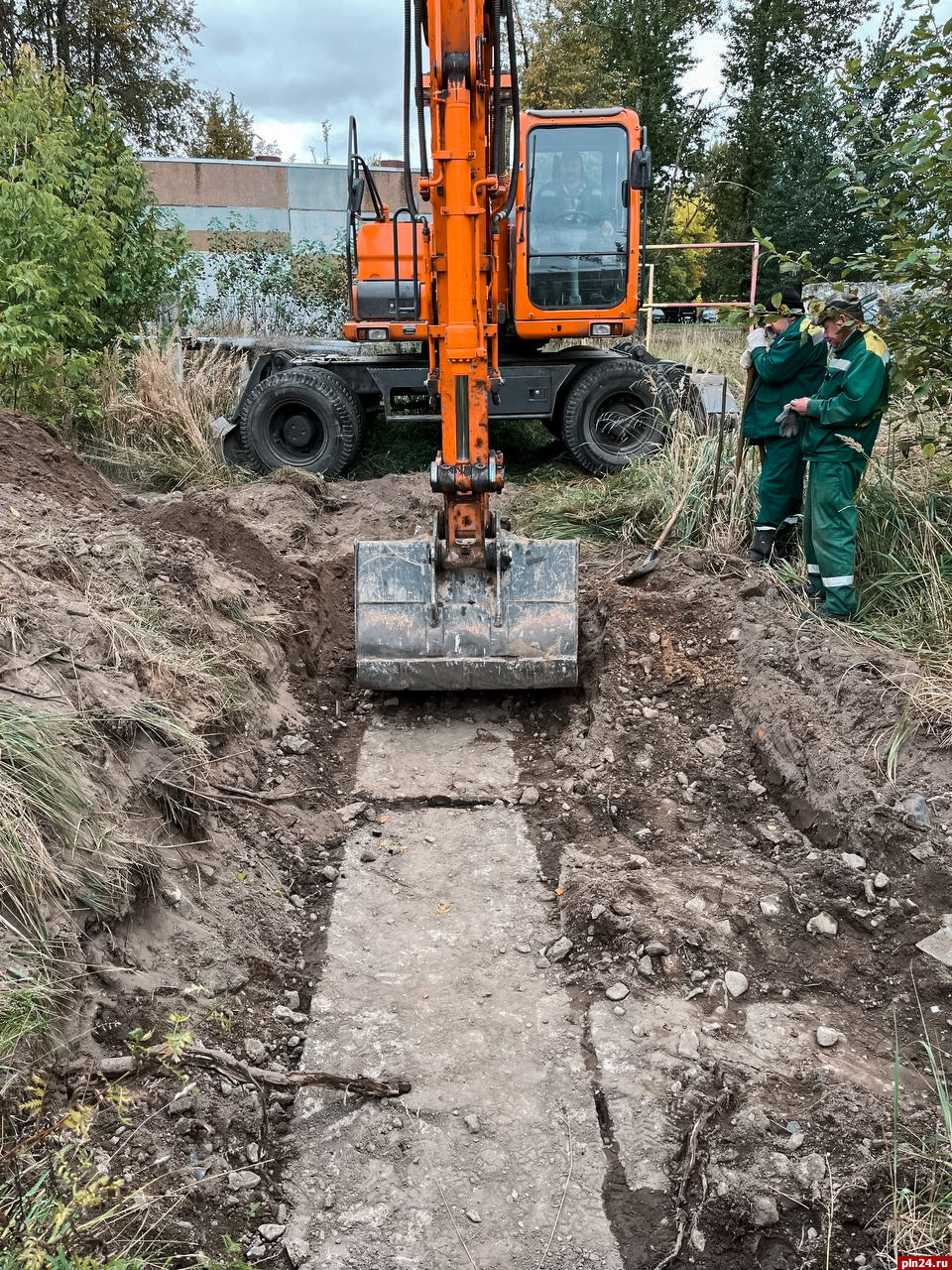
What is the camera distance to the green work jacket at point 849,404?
189 inches

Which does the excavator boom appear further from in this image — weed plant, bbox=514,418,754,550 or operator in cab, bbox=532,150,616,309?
operator in cab, bbox=532,150,616,309

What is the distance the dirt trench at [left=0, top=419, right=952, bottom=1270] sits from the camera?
229cm

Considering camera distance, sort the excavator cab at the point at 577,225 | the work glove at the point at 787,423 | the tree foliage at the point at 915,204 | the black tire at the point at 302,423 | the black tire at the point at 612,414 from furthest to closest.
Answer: the black tire at the point at 302,423, the black tire at the point at 612,414, the excavator cab at the point at 577,225, the work glove at the point at 787,423, the tree foliage at the point at 915,204

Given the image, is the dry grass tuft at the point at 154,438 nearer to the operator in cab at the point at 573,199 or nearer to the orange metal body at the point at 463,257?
the operator in cab at the point at 573,199

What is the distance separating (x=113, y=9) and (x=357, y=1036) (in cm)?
2516

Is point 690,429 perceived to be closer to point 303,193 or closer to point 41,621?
point 41,621

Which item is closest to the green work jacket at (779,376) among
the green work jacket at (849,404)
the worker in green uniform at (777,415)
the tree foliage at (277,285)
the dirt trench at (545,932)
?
the worker in green uniform at (777,415)

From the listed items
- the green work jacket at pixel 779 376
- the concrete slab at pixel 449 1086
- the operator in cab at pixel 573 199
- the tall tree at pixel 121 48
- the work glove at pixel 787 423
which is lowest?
the concrete slab at pixel 449 1086

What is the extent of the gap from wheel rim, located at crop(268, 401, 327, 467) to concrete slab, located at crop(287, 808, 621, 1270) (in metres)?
5.85

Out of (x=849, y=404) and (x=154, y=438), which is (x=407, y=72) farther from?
(x=154, y=438)

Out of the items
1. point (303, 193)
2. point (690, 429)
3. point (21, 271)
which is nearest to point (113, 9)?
point (303, 193)

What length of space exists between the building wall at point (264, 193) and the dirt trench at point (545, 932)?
54.9 ft

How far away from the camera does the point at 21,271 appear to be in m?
6.36

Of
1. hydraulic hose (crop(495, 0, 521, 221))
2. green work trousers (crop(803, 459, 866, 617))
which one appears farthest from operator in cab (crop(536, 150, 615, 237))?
green work trousers (crop(803, 459, 866, 617))
